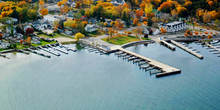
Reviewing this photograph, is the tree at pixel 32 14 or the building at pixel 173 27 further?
the tree at pixel 32 14

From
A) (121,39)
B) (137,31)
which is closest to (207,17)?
(137,31)

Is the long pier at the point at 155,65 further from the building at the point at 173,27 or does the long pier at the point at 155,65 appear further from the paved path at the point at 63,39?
the building at the point at 173,27

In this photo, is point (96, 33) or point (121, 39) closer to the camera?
point (121, 39)

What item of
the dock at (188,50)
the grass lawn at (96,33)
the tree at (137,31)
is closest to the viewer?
the dock at (188,50)

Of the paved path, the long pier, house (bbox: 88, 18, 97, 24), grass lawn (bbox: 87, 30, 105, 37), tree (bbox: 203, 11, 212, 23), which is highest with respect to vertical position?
tree (bbox: 203, 11, 212, 23)

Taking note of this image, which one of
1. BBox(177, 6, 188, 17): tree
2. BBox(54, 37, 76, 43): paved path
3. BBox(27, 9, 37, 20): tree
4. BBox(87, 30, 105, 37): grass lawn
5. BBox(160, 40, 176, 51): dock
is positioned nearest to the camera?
BBox(160, 40, 176, 51): dock

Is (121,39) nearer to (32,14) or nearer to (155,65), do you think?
(155,65)

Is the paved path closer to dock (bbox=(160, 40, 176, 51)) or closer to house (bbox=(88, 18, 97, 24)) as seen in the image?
house (bbox=(88, 18, 97, 24))

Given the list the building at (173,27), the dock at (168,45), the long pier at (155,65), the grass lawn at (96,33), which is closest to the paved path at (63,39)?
the grass lawn at (96,33)

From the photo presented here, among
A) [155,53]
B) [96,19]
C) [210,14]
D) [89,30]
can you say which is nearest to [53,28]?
[89,30]

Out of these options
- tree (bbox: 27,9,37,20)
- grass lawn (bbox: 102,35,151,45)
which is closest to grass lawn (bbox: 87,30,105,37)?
grass lawn (bbox: 102,35,151,45)

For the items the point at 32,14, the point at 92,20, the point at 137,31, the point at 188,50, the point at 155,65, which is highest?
the point at 32,14

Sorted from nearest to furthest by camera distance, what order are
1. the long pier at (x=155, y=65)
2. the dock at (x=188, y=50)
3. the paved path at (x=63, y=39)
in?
the long pier at (x=155, y=65) < the dock at (x=188, y=50) < the paved path at (x=63, y=39)

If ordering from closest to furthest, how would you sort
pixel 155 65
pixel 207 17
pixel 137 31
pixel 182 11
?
pixel 155 65 < pixel 137 31 < pixel 207 17 < pixel 182 11
